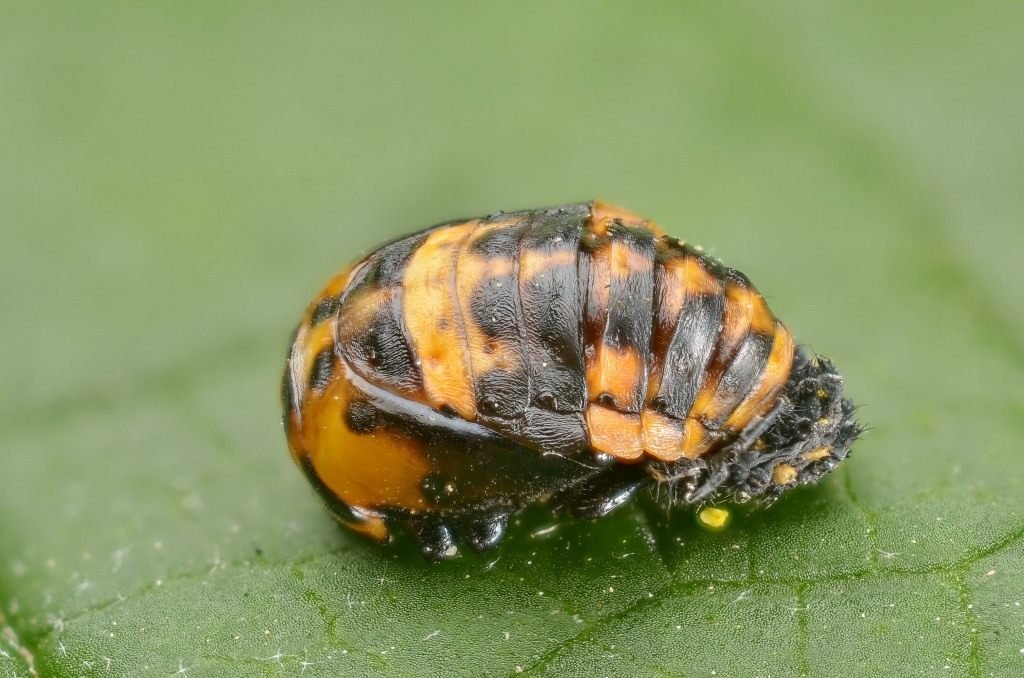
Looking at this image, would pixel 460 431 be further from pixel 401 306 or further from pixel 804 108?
pixel 804 108

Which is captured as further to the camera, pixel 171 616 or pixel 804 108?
pixel 804 108

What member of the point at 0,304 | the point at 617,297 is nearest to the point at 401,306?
the point at 617,297

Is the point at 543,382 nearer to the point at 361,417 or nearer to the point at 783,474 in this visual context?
the point at 361,417

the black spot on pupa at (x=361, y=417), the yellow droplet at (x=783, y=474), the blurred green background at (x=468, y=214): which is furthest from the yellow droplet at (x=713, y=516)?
the black spot on pupa at (x=361, y=417)

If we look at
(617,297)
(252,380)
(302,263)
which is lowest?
(252,380)

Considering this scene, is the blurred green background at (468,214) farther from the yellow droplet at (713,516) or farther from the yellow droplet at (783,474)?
the yellow droplet at (783,474)

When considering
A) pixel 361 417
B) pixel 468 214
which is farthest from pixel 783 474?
pixel 468 214

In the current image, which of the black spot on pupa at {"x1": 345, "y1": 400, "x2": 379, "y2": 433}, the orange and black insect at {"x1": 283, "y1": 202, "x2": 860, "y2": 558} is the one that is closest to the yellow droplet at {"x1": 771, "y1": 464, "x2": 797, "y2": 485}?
the orange and black insect at {"x1": 283, "y1": 202, "x2": 860, "y2": 558}
